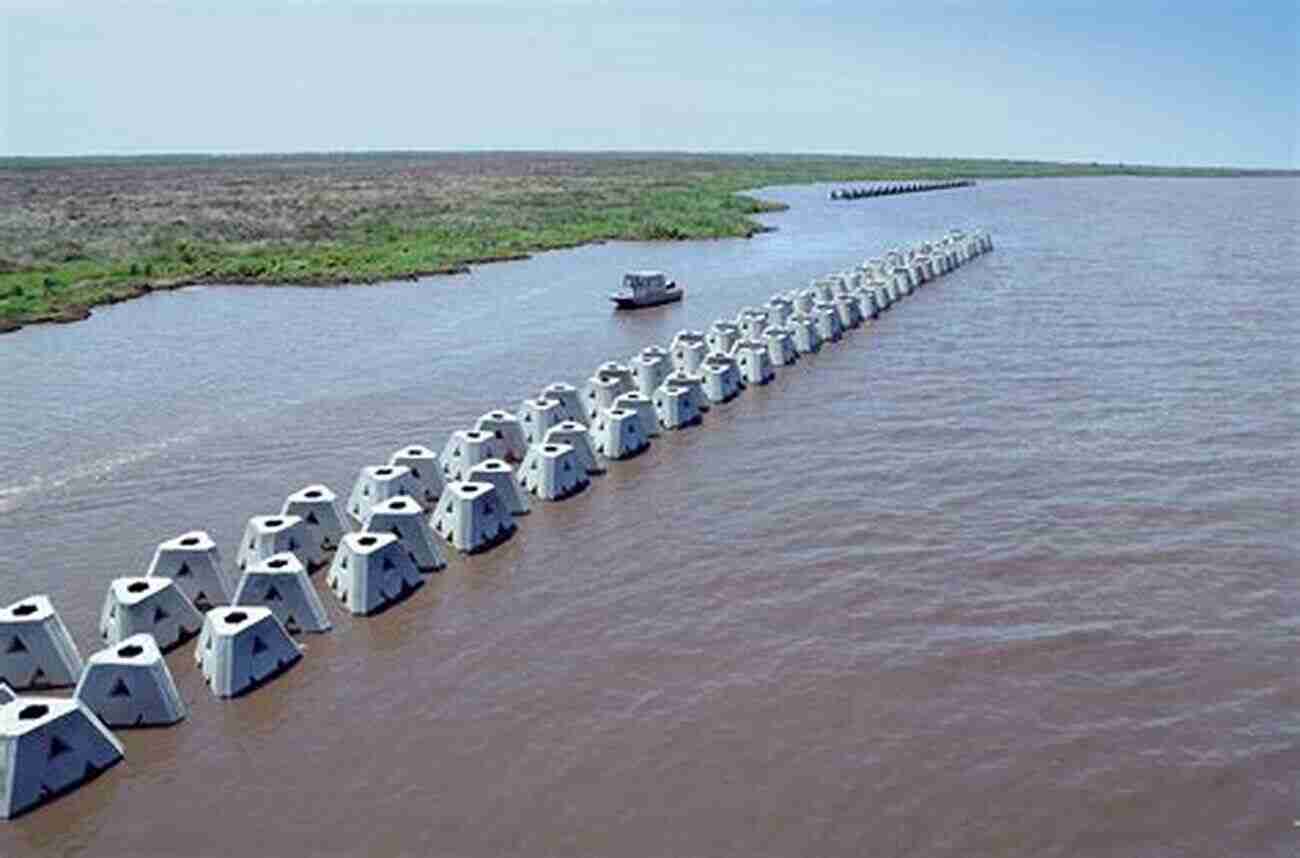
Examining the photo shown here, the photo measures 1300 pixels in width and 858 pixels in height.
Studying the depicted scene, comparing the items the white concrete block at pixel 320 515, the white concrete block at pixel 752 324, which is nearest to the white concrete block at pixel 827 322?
the white concrete block at pixel 752 324

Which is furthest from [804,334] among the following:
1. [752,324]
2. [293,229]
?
[293,229]

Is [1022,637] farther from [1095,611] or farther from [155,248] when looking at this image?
[155,248]

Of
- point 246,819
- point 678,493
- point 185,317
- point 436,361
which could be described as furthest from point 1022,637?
Result: point 185,317

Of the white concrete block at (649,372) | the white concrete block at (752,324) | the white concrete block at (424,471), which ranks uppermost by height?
the white concrete block at (752,324)

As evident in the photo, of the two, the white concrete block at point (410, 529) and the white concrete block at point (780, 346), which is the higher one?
the white concrete block at point (780, 346)

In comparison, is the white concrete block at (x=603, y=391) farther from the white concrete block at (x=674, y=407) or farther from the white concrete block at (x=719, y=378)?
the white concrete block at (x=719, y=378)

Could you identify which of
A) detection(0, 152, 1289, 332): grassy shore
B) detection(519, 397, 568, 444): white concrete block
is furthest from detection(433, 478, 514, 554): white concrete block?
detection(0, 152, 1289, 332): grassy shore
